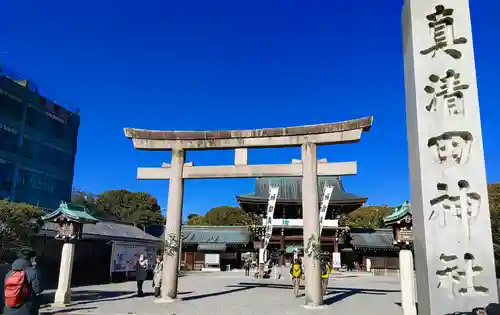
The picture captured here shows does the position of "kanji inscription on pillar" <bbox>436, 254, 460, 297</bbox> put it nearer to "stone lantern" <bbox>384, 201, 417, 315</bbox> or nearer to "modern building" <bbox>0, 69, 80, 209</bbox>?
"stone lantern" <bbox>384, 201, 417, 315</bbox>

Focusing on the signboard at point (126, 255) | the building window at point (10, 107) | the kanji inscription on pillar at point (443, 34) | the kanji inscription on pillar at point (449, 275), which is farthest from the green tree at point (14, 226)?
the building window at point (10, 107)

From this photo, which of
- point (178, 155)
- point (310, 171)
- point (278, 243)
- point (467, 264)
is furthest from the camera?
point (278, 243)

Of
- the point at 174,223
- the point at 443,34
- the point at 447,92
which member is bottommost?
the point at 174,223

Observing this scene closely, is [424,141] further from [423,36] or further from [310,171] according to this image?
[310,171]

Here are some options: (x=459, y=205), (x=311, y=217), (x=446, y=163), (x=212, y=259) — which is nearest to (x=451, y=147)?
(x=446, y=163)

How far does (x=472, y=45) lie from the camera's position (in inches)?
228

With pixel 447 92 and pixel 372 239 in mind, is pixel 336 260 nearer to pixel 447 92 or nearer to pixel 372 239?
pixel 372 239

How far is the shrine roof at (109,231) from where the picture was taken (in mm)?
18850

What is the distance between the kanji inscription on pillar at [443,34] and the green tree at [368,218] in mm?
42942

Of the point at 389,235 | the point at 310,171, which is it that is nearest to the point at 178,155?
the point at 310,171

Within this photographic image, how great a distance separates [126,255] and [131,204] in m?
37.3

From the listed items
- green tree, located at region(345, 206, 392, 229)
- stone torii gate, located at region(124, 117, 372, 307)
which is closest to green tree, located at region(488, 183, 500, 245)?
Answer: stone torii gate, located at region(124, 117, 372, 307)

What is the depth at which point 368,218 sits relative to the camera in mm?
54250

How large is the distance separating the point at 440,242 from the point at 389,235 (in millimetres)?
34039
